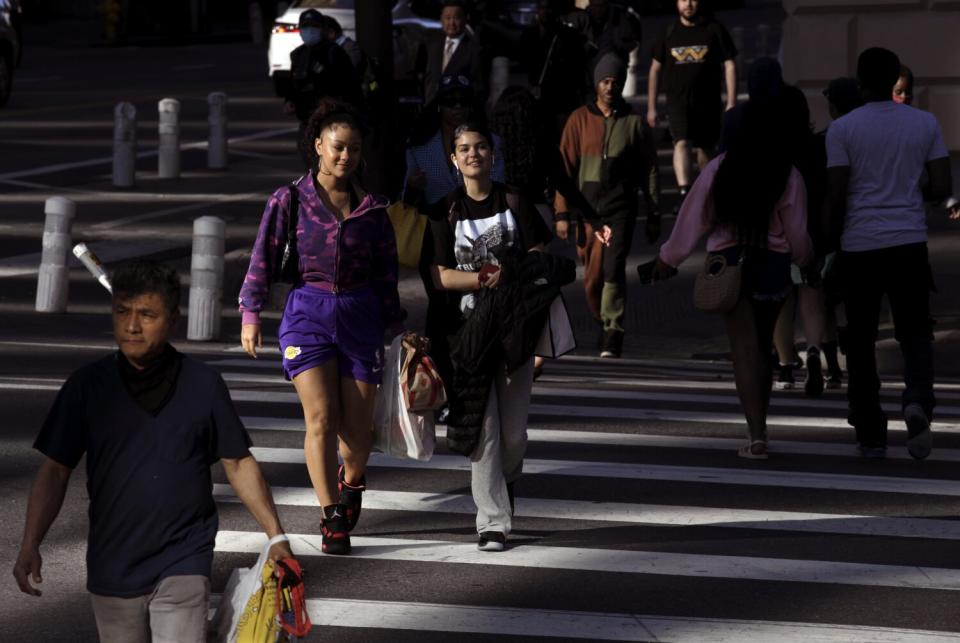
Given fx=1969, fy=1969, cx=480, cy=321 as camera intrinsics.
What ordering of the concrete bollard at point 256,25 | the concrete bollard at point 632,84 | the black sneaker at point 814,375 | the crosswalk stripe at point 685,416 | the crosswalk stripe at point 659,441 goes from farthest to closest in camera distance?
the concrete bollard at point 256,25, the concrete bollard at point 632,84, the black sneaker at point 814,375, the crosswalk stripe at point 685,416, the crosswalk stripe at point 659,441

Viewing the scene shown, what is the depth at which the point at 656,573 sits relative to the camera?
759 cm

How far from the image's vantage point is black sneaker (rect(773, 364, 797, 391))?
12.6 metres

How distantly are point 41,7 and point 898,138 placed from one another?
152ft

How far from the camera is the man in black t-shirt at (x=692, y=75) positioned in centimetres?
1888

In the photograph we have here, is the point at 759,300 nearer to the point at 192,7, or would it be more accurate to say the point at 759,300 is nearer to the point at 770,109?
the point at 770,109

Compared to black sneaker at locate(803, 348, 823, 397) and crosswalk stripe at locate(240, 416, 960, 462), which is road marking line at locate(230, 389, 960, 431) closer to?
black sneaker at locate(803, 348, 823, 397)

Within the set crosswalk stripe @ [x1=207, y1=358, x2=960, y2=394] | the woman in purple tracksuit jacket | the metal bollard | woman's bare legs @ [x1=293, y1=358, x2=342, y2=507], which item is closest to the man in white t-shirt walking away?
the woman in purple tracksuit jacket

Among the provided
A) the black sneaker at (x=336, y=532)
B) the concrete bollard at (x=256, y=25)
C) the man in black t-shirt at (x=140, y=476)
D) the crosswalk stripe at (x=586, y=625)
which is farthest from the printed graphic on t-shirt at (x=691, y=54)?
the concrete bollard at (x=256, y=25)

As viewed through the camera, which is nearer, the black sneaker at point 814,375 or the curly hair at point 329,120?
the curly hair at point 329,120

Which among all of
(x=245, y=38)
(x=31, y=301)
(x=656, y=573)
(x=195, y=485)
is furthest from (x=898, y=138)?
(x=245, y=38)

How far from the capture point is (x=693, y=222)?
31.3ft

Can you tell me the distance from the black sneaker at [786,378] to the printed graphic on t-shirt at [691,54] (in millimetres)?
6693

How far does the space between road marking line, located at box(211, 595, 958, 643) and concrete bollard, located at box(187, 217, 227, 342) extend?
7.53 meters

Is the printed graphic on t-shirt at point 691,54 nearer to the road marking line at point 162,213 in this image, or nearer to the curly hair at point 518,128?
the road marking line at point 162,213
